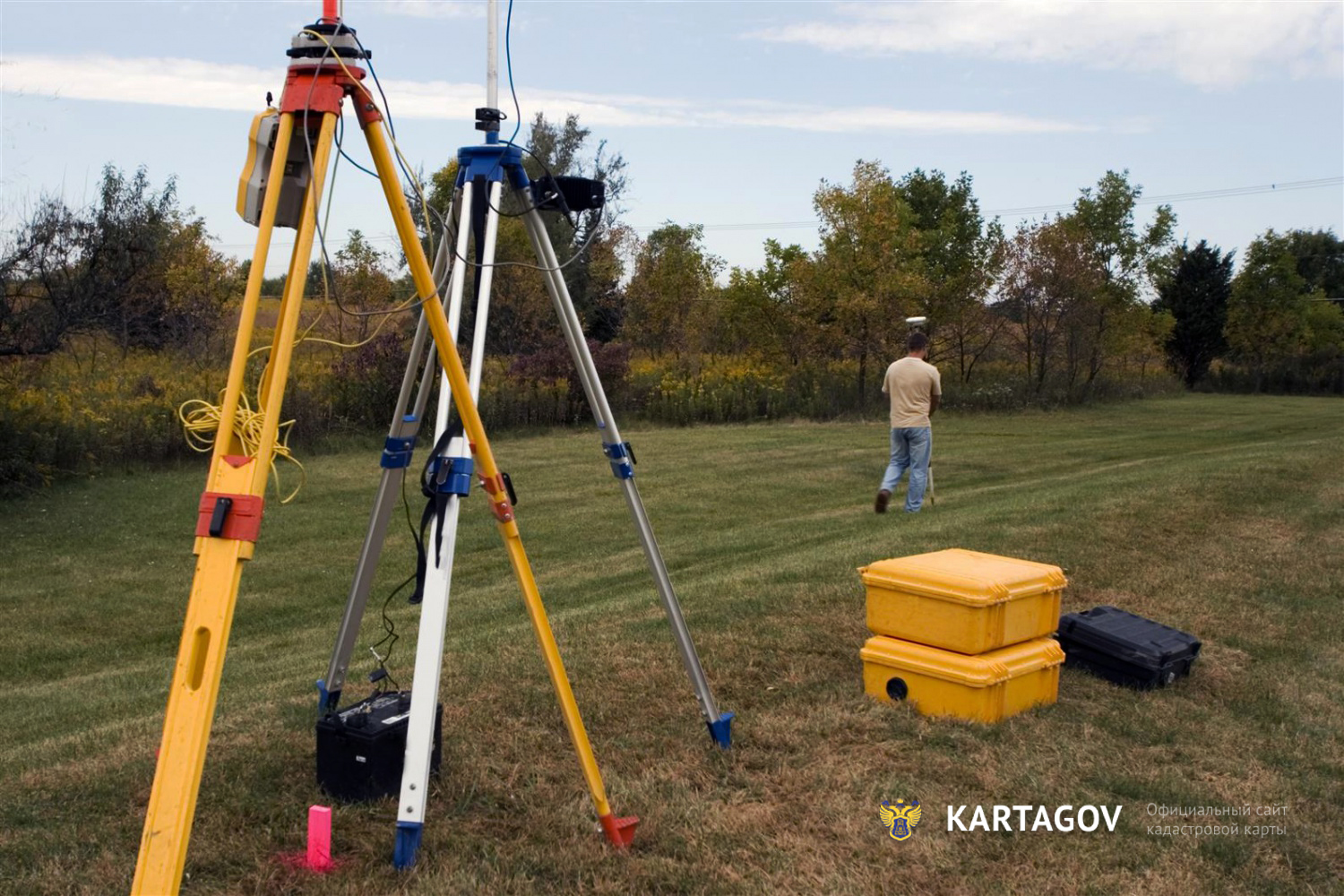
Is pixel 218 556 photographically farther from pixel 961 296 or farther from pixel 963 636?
pixel 961 296

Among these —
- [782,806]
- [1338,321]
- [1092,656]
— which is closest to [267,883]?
[782,806]

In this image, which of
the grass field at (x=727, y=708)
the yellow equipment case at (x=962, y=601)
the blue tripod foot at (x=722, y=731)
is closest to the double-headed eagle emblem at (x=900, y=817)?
the grass field at (x=727, y=708)

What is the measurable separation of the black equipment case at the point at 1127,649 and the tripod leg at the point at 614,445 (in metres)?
2.16

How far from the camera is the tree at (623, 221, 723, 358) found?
3484cm

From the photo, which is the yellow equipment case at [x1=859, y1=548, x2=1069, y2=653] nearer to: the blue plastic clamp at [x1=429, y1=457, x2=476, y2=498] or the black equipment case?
the black equipment case

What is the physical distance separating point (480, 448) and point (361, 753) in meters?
1.26

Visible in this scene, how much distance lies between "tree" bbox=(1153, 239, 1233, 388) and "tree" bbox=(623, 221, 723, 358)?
20520mm

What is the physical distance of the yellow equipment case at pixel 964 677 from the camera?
16.6 feet

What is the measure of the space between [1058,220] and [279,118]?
107 feet

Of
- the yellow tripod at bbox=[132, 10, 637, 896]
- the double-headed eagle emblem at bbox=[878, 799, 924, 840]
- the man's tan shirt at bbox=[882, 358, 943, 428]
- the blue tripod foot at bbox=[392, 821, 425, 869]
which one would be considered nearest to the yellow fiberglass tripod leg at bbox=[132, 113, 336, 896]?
the yellow tripod at bbox=[132, 10, 637, 896]

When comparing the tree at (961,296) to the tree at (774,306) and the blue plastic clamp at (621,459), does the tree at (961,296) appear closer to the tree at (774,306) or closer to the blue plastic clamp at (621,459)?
the tree at (774,306)

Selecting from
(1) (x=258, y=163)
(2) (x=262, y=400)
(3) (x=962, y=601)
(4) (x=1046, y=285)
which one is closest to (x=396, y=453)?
(2) (x=262, y=400)

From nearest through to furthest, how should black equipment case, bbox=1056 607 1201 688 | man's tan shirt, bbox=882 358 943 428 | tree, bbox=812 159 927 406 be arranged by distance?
black equipment case, bbox=1056 607 1201 688 → man's tan shirt, bbox=882 358 943 428 → tree, bbox=812 159 927 406

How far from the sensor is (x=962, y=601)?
5043 mm
